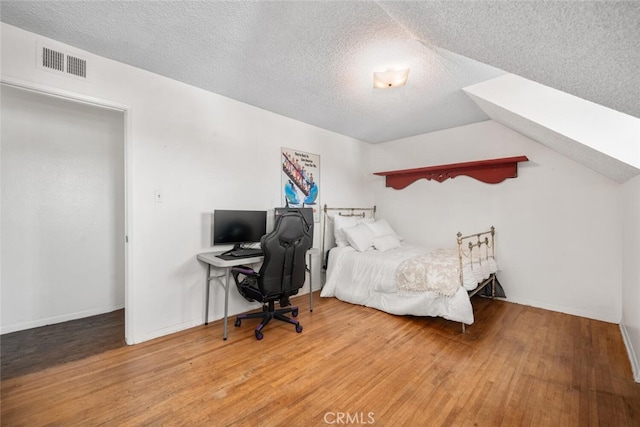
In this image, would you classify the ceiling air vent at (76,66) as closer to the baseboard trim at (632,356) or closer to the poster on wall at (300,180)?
the poster on wall at (300,180)

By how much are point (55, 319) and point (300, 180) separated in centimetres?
321

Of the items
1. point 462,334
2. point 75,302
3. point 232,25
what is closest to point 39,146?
point 75,302

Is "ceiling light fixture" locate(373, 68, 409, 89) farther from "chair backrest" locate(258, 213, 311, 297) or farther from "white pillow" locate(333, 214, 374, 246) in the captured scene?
"white pillow" locate(333, 214, 374, 246)

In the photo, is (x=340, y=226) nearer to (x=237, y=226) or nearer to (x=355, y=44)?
(x=237, y=226)

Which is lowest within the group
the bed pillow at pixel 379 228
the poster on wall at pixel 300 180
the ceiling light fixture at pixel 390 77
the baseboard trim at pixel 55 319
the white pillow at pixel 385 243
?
the baseboard trim at pixel 55 319

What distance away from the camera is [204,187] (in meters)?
2.88

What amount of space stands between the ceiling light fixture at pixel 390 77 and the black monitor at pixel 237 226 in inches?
72.6

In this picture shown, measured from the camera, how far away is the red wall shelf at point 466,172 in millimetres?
3484

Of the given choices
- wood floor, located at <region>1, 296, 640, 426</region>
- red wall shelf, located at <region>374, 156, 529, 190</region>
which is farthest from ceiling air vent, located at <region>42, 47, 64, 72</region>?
red wall shelf, located at <region>374, 156, 529, 190</region>

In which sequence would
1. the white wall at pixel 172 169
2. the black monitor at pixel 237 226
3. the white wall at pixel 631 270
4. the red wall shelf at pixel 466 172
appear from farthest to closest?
the red wall shelf at pixel 466 172 < the black monitor at pixel 237 226 < the white wall at pixel 172 169 < the white wall at pixel 631 270

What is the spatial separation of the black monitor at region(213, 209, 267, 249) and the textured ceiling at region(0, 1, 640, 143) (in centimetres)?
134

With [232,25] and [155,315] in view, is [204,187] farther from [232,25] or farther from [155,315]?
[232,25]

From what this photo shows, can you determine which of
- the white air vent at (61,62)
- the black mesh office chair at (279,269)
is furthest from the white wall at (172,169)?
the black mesh office chair at (279,269)

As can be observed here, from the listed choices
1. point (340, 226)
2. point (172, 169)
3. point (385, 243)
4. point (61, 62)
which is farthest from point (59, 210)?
point (385, 243)
